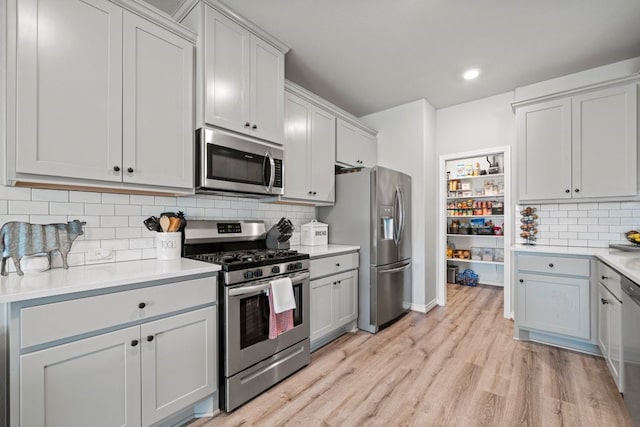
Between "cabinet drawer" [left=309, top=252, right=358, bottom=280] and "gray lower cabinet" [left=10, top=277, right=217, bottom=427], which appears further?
"cabinet drawer" [left=309, top=252, right=358, bottom=280]

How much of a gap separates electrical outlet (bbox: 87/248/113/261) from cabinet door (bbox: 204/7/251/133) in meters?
1.07

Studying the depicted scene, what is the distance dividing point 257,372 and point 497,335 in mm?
2451

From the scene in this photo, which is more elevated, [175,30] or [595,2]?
[595,2]

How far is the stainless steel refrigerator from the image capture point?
9.96ft

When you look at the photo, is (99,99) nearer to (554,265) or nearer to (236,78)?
(236,78)

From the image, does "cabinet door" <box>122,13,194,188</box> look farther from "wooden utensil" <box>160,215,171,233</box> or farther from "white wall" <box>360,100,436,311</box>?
"white wall" <box>360,100,436,311</box>

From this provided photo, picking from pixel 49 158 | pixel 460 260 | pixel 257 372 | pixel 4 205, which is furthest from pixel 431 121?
pixel 4 205

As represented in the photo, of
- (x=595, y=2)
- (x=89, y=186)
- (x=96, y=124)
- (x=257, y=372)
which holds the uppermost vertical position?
(x=595, y=2)

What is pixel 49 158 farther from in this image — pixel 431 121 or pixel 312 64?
pixel 431 121

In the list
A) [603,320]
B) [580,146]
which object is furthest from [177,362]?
[580,146]

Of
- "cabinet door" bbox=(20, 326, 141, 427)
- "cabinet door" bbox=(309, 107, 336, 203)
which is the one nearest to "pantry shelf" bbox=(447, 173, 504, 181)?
"cabinet door" bbox=(309, 107, 336, 203)

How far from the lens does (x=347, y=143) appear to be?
11.6ft

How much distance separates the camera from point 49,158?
144cm

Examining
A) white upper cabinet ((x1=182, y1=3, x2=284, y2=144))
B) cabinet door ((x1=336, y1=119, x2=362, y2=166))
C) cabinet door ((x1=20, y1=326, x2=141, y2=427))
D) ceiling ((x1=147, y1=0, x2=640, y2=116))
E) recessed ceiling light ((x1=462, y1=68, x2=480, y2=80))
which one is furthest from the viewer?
cabinet door ((x1=336, y1=119, x2=362, y2=166))
